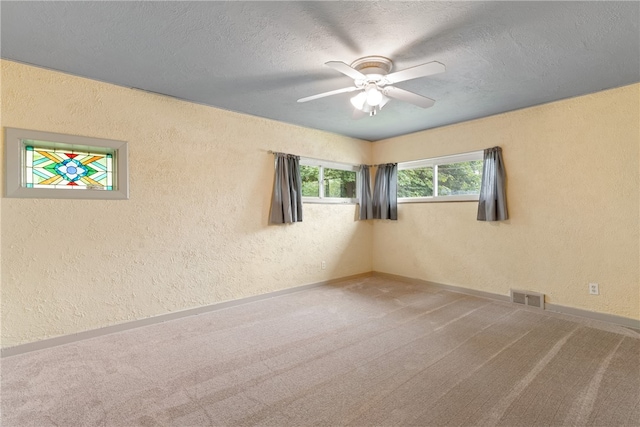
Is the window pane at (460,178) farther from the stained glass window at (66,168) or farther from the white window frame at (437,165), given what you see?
the stained glass window at (66,168)

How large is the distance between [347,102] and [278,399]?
9.64ft

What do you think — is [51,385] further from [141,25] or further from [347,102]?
[347,102]

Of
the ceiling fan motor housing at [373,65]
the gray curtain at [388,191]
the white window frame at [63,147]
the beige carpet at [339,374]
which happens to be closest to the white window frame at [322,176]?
the gray curtain at [388,191]

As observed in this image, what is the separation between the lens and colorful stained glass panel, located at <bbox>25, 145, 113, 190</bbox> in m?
2.64

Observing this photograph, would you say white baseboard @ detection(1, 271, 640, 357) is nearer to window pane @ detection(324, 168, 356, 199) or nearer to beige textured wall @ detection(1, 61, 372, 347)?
beige textured wall @ detection(1, 61, 372, 347)

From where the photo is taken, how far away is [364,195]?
5.32m

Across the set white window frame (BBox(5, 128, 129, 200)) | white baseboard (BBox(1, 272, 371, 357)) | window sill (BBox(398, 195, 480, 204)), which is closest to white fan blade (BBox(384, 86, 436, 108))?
window sill (BBox(398, 195, 480, 204))

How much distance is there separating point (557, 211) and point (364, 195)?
2668mm

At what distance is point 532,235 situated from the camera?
12.1 feet

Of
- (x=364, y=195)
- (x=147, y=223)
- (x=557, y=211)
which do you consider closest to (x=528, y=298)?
(x=557, y=211)

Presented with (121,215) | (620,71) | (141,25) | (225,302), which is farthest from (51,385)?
(620,71)

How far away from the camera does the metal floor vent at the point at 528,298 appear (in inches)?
142

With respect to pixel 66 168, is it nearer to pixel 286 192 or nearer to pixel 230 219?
pixel 230 219

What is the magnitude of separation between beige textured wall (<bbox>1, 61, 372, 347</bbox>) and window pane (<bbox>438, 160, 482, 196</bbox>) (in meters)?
2.01
